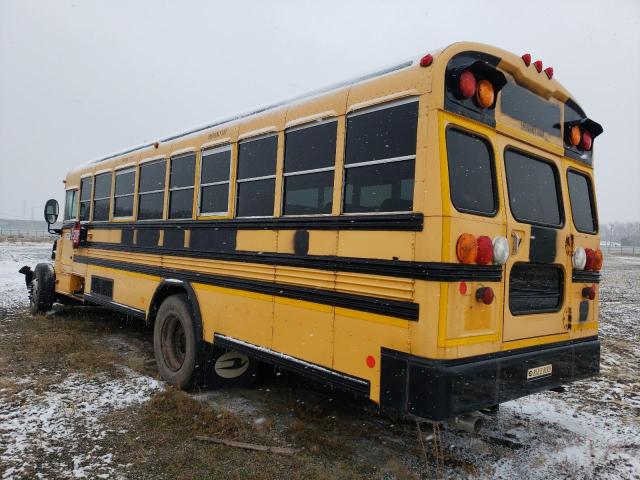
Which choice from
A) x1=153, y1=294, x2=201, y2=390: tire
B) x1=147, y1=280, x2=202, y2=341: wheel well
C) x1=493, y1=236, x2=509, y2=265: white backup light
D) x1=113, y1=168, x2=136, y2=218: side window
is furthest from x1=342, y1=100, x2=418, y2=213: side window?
x1=113, y1=168, x2=136, y2=218: side window

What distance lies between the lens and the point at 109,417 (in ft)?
13.4

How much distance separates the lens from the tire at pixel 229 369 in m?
4.70

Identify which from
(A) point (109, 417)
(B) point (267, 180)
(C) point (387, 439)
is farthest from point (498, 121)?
(A) point (109, 417)

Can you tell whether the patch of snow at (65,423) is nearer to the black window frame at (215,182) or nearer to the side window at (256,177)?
the black window frame at (215,182)

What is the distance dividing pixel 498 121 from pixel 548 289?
128 cm

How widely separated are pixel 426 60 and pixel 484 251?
1.18m

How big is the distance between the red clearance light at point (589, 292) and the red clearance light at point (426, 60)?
221 centimetres

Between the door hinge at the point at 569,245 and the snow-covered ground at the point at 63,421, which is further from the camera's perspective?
the door hinge at the point at 569,245

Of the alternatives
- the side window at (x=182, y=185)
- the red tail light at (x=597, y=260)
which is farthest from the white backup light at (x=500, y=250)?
the side window at (x=182, y=185)

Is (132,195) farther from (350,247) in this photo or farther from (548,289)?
(548,289)

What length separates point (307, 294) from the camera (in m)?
3.50

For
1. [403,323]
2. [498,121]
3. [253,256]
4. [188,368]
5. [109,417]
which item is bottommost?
[109,417]

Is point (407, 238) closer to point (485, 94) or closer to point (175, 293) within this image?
point (485, 94)

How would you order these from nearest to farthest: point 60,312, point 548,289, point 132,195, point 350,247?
point 350,247, point 548,289, point 132,195, point 60,312
